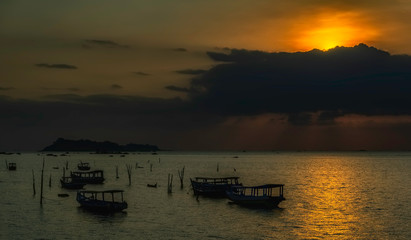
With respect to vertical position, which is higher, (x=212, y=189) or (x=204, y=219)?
(x=212, y=189)

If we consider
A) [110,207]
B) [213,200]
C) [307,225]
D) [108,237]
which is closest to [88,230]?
[108,237]

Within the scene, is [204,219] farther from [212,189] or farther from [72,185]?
[72,185]

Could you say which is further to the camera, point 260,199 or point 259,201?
point 259,201

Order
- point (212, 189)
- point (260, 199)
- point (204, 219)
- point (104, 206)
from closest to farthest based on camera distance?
point (204, 219) → point (104, 206) → point (260, 199) → point (212, 189)

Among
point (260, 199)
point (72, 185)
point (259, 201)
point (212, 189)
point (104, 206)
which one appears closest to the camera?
point (104, 206)

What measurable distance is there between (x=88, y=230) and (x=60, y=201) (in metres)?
24.5

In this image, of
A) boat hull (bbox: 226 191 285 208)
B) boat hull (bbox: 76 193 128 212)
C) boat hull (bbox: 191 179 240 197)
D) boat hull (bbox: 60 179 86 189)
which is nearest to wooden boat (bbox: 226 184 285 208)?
boat hull (bbox: 226 191 285 208)

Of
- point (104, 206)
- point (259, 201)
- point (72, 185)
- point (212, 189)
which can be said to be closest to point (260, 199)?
point (259, 201)

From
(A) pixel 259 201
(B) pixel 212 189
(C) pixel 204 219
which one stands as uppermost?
(B) pixel 212 189

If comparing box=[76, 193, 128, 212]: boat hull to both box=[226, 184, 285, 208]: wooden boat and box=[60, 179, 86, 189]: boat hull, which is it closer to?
box=[226, 184, 285, 208]: wooden boat

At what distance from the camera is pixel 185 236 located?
46469mm

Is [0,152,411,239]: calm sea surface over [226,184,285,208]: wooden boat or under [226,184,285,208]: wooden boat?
under

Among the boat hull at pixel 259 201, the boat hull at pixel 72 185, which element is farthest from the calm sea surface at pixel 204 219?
the boat hull at pixel 72 185

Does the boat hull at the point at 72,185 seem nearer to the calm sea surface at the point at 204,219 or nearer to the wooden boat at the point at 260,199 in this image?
the calm sea surface at the point at 204,219
